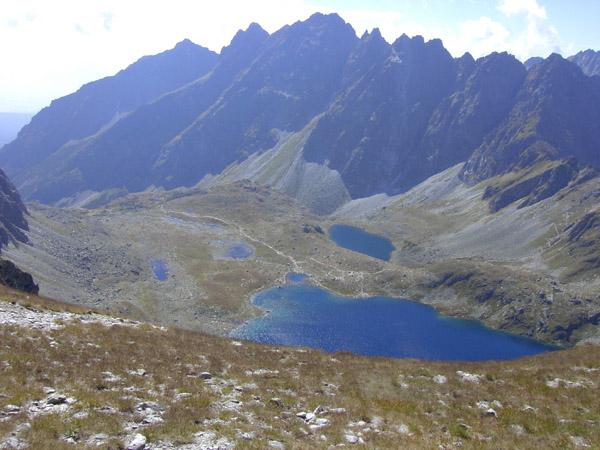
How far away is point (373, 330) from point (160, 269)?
3330 inches

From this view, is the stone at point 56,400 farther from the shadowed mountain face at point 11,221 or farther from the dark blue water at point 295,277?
the dark blue water at point 295,277

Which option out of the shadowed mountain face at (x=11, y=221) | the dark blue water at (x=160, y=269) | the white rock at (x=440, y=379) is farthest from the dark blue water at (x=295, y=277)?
the white rock at (x=440, y=379)

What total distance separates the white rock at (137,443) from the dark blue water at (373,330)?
9599cm

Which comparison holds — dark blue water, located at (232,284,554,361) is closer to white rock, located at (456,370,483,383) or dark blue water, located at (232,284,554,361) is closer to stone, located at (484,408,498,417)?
white rock, located at (456,370,483,383)

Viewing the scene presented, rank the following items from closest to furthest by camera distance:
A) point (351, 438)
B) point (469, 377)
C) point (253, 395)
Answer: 1. point (351, 438)
2. point (253, 395)
3. point (469, 377)

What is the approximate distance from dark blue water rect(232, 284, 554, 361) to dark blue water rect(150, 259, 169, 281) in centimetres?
3725

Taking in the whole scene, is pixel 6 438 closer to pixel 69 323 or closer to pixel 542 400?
pixel 69 323

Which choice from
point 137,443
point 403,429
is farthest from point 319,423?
point 137,443

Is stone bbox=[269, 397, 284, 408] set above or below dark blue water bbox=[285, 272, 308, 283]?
above

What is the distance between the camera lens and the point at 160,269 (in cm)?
18812

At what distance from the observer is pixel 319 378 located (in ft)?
112

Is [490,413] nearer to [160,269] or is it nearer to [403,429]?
[403,429]

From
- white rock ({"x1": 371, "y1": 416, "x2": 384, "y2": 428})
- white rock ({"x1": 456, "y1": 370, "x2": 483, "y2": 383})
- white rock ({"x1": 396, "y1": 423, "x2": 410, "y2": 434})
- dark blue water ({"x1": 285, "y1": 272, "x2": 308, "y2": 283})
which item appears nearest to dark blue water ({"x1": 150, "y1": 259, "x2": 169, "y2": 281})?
dark blue water ({"x1": 285, "y1": 272, "x2": 308, "y2": 283})

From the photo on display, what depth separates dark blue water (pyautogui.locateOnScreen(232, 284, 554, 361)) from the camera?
129 meters
